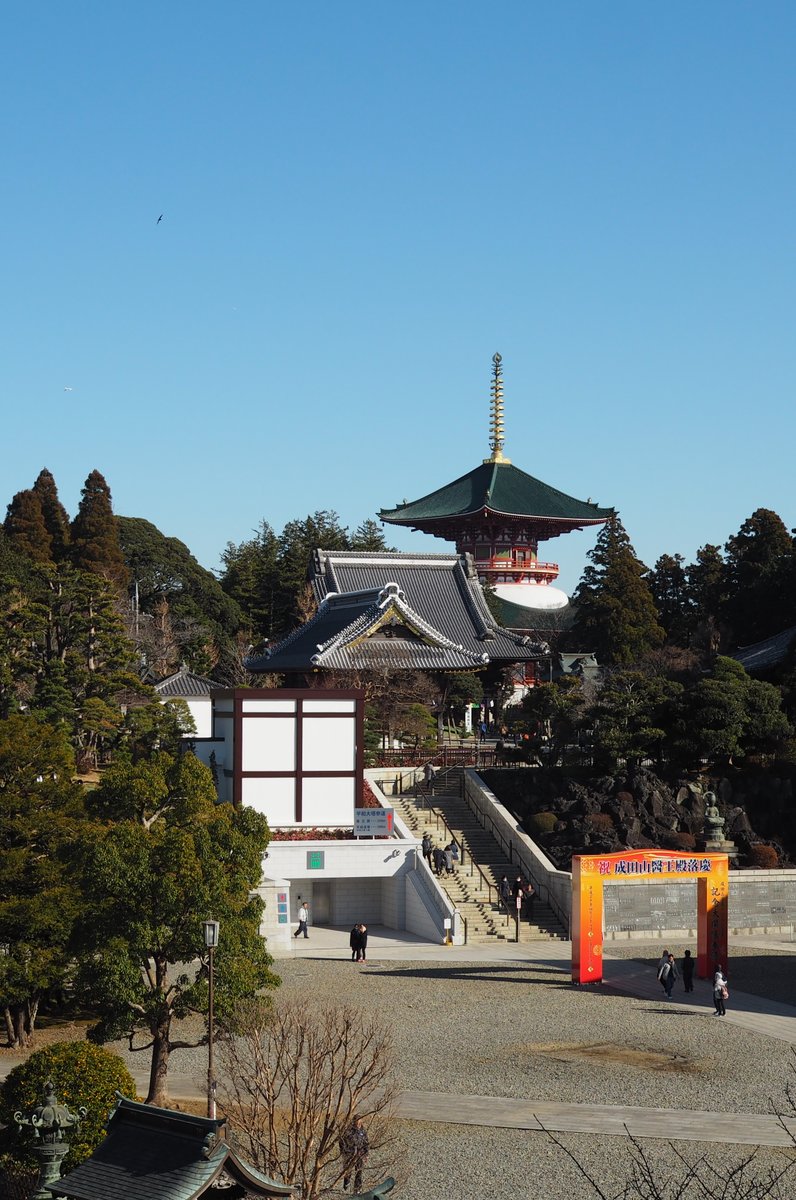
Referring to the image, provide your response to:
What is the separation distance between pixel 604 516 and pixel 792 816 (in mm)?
40045

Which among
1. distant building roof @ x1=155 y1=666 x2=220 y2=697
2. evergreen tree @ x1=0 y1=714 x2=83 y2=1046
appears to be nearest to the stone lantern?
evergreen tree @ x1=0 y1=714 x2=83 y2=1046

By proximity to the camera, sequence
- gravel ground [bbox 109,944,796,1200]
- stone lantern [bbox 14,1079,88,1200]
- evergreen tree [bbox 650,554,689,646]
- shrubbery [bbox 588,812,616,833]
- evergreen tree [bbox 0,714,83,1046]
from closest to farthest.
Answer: stone lantern [bbox 14,1079,88,1200]
gravel ground [bbox 109,944,796,1200]
evergreen tree [bbox 0,714,83,1046]
shrubbery [bbox 588,812,616,833]
evergreen tree [bbox 650,554,689,646]

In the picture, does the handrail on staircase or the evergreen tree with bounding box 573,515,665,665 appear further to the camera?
the evergreen tree with bounding box 573,515,665,665

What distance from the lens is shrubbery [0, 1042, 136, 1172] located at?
1650cm

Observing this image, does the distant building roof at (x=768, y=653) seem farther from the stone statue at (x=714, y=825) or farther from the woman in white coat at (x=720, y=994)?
the woman in white coat at (x=720, y=994)

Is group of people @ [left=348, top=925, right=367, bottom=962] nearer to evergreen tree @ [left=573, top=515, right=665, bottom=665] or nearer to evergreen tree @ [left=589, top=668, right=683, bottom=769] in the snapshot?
evergreen tree @ [left=589, top=668, right=683, bottom=769]

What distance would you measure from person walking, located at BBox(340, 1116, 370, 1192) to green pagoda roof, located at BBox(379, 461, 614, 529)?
210 feet

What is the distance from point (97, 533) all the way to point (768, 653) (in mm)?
37120

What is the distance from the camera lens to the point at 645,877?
113ft

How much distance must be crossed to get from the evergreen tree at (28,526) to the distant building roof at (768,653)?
121ft

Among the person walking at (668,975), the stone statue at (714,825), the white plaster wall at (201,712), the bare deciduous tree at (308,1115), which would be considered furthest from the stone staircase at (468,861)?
the bare deciduous tree at (308,1115)

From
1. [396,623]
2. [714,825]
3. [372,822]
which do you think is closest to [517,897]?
[372,822]

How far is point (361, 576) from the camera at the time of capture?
62.6m

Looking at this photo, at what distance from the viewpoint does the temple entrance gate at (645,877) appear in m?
31.1
